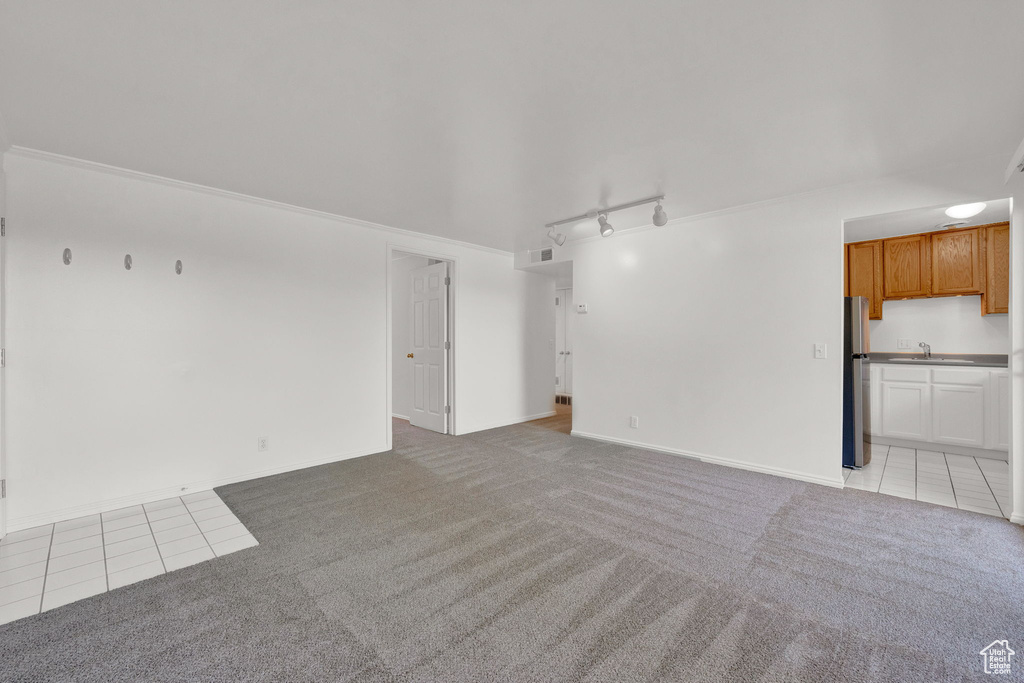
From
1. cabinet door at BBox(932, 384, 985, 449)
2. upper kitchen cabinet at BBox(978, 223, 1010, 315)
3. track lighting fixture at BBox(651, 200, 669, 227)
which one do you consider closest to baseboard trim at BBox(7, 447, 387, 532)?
track lighting fixture at BBox(651, 200, 669, 227)

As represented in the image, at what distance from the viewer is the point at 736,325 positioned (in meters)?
3.94

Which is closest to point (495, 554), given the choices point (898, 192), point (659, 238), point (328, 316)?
point (328, 316)

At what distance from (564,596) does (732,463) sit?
2.65 meters

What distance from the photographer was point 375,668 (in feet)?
5.14

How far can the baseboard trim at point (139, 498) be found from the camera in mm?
2740

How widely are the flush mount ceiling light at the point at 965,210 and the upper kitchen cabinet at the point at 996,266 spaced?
130 centimetres

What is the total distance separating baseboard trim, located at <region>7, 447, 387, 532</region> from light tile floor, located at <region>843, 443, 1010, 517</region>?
4796 mm

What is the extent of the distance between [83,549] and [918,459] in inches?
260

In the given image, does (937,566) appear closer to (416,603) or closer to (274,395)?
(416,603)

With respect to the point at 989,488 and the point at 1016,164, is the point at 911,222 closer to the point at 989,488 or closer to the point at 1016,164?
the point at 1016,164

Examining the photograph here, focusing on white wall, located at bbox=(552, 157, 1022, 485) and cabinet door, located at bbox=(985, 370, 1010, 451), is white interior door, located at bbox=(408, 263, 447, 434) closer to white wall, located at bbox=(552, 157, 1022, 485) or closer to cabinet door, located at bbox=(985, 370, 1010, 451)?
white wall, located at bbox=(552, 157, 1022, 485)

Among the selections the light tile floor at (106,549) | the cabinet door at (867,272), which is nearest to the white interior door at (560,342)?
the cabinet door at (867,272)

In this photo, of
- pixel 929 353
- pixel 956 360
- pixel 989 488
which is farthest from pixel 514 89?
pixel 929 353

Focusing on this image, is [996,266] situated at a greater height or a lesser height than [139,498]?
greater
